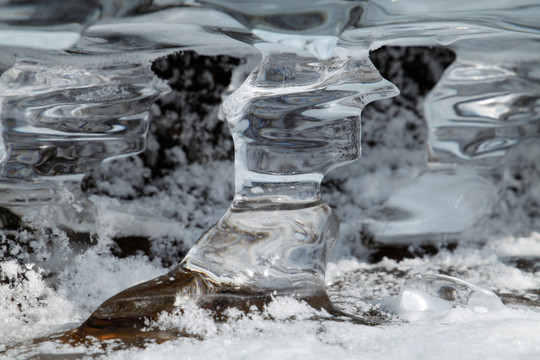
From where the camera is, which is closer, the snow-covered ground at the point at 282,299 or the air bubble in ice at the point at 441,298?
the snow-covered ground at the point at 282,299

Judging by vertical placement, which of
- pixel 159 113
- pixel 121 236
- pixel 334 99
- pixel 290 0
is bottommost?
pixel 121 236

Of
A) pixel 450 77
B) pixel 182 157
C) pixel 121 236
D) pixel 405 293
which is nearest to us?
pixel 405 293

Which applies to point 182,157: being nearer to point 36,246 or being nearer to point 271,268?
point 36,246

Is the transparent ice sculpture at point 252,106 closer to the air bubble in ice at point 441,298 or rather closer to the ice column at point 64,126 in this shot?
the ice column at point 64,126

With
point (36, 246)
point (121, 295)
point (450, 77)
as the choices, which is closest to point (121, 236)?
point (36, 246)

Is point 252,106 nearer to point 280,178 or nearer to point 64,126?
point 280,178

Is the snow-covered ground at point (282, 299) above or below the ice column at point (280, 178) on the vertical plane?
below

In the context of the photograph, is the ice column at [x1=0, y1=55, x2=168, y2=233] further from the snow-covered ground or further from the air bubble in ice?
the air bubble in ice

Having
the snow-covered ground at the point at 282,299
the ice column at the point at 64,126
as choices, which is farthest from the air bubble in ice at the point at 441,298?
the ice column at the point at 64,126
